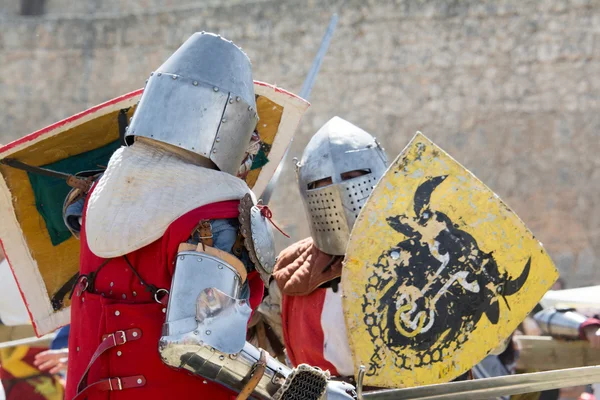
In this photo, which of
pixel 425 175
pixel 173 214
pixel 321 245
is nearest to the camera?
pixel 173 214

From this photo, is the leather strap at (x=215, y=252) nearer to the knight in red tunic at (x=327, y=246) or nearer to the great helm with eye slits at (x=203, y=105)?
the great helm with eye slits at (x=203, y=105)

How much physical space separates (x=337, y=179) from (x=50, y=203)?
1.22 metres

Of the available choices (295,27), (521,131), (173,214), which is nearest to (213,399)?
(173,214)

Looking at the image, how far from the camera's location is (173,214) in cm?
271

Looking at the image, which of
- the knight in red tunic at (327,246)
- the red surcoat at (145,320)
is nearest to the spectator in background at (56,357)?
the knight in red tunic at (327,246)

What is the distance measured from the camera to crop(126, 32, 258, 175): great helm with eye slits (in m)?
2.80

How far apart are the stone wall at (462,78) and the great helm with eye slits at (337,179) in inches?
268

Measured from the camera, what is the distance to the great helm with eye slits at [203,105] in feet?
9.20

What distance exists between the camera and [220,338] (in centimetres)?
256

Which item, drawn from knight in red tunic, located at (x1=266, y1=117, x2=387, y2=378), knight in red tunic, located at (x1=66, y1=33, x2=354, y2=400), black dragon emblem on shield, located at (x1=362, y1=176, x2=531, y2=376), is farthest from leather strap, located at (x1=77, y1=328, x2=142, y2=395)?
knight in red tunic, located at (x1=266, y1=117, x2=387, y2=378)

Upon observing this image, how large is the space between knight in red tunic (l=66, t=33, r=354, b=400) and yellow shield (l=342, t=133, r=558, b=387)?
42 centimetres

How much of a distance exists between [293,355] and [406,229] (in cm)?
118

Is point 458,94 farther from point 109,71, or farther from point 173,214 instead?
point 173,214

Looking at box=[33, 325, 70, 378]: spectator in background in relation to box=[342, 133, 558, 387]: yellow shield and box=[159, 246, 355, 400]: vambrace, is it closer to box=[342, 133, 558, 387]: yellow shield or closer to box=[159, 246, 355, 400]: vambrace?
box=[342, 133, 558, 387]: yellow shield
